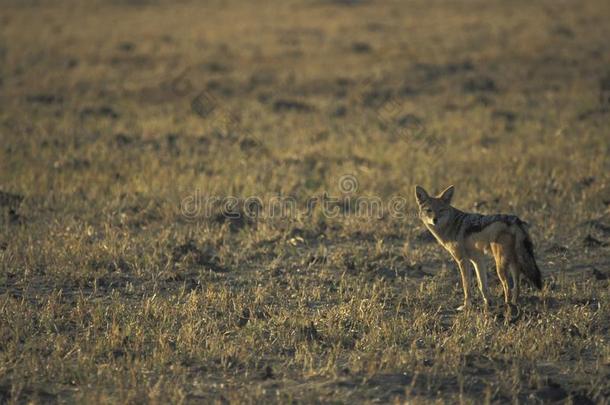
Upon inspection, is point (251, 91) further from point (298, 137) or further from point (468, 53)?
point (468, 53)

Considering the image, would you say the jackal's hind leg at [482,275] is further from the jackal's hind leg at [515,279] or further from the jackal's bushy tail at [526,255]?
the jackal's bushy tail at [526,255]

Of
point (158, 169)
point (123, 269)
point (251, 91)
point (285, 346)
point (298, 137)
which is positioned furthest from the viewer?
point (251, 91)

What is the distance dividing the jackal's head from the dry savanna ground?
2.49 feet

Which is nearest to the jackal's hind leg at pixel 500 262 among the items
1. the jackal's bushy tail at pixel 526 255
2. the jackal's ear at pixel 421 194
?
the jackal's bushy tail at pixel 526 255

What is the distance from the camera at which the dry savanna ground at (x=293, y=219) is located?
561 cm

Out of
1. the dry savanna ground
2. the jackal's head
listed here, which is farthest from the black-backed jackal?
the dry savanna ground

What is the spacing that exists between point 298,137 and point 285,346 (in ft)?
29.2

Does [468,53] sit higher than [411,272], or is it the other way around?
[468,53]

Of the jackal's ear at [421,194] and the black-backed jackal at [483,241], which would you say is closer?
the black-backed jackal at [483,241]

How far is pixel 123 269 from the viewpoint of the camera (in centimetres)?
811

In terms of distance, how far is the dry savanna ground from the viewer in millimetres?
5605

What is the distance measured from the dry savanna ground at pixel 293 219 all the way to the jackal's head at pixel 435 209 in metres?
0.76

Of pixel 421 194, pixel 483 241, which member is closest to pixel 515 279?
pixel 483 241

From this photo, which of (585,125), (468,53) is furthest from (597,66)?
(585,125)
